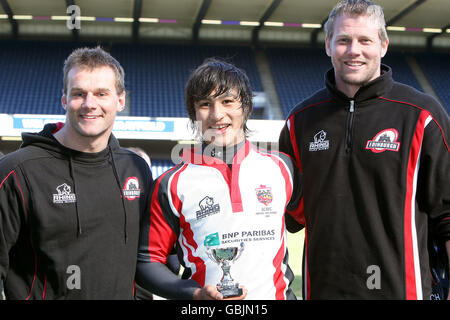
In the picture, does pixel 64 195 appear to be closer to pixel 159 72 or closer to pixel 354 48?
pixel 354 48

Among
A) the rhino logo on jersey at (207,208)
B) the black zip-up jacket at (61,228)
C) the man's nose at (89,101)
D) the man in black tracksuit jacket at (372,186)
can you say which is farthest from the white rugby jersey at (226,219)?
the man's nose at (89,101)

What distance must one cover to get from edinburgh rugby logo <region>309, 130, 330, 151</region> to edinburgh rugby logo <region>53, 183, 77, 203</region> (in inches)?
42.7

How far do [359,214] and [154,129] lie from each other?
42.2 ft

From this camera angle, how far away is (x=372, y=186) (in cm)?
218

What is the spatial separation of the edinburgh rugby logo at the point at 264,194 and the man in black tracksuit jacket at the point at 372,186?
0.93 feet

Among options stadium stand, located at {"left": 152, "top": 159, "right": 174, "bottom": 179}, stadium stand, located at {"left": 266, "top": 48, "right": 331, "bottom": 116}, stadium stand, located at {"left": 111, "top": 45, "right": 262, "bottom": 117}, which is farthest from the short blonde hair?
stadium stand, located at {"left": 266, "top": 48, "right": 331, "bottom": 116}

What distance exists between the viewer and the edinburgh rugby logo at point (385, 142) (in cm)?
219

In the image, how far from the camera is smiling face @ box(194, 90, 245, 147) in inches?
80.4

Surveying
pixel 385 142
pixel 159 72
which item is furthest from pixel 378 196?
pixel 159 72

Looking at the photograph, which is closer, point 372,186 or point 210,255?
point 210,255

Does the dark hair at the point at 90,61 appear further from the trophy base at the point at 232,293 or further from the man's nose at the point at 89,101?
the trophy base at the point at 232,293

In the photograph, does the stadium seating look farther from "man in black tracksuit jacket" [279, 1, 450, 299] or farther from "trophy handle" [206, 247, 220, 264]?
"trophy handle" [206, 247, 220, 264]

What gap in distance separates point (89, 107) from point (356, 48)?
1183mm
